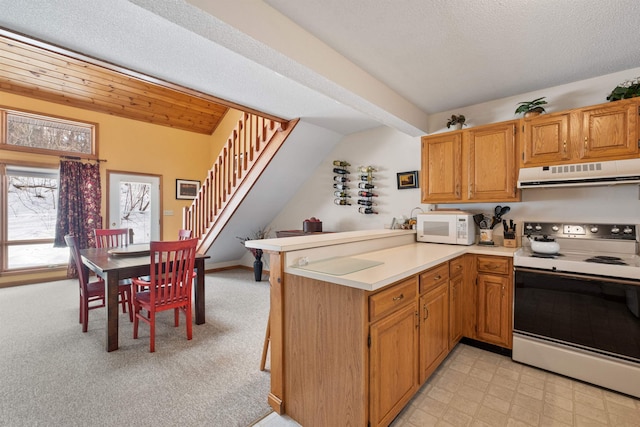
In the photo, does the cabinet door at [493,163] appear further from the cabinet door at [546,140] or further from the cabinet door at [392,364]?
the cabinet door at [392,364]

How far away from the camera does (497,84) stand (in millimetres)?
2766

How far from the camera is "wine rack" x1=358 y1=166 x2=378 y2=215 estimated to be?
423 cm

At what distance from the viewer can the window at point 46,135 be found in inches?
181

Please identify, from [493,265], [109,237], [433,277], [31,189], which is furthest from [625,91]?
[31,189]

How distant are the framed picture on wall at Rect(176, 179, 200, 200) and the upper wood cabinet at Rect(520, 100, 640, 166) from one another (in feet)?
21.1

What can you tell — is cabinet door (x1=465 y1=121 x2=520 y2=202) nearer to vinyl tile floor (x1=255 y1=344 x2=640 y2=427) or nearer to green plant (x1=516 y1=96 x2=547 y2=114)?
green plant (x1=516 y1=96 x2=547 y2=114)

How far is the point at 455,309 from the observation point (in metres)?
2.54

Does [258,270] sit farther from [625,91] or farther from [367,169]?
[625,91]

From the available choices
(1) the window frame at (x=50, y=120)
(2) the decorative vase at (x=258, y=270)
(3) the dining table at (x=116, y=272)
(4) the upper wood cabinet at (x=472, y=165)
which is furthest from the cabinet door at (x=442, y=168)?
(1) the window frame at (x=50, y=120)

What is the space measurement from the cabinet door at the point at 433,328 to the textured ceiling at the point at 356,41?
1.74 metres

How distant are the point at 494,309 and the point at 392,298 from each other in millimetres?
1576

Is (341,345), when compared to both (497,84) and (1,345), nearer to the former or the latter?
(497,84)

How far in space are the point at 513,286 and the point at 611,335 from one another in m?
0.64

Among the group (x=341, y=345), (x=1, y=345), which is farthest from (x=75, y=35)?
(x=1, y=345)
